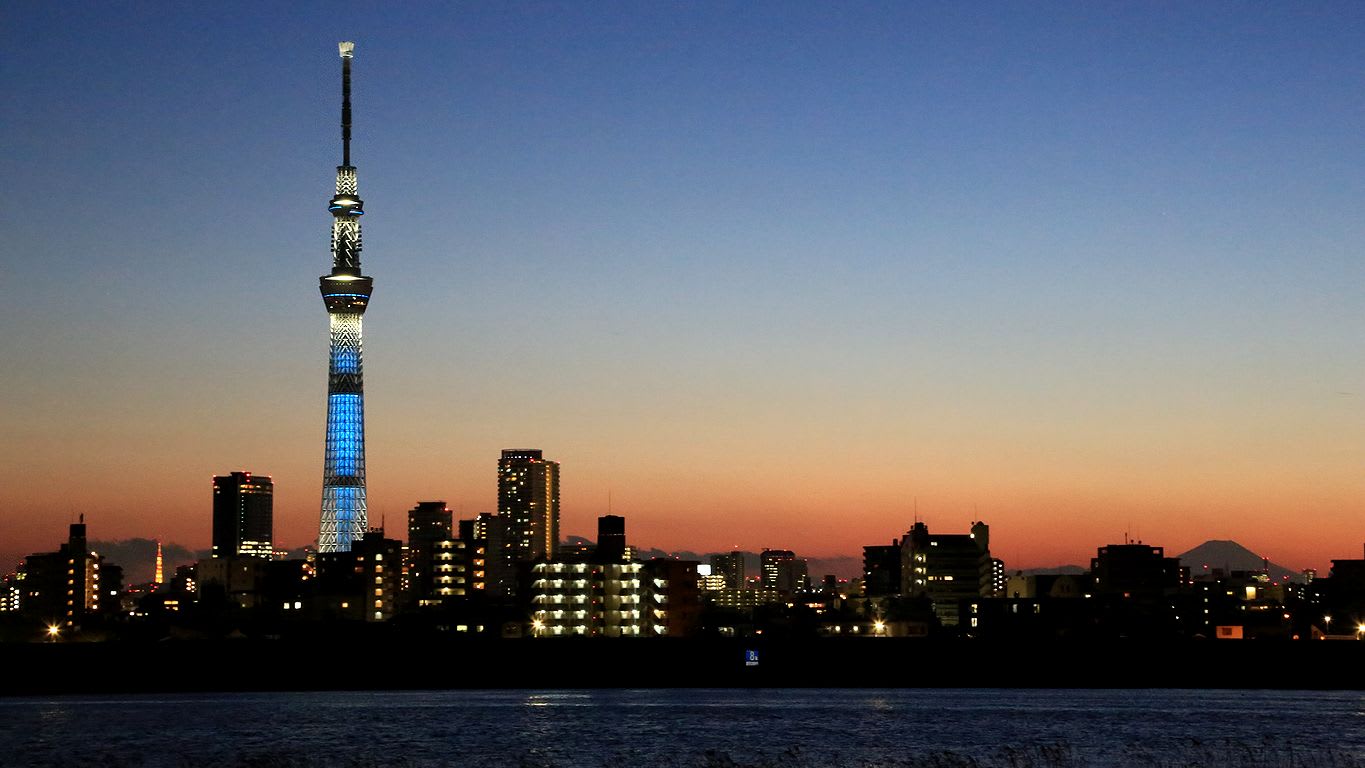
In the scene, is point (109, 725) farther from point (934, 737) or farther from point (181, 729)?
point (934, 737)

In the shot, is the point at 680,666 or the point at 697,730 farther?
the point at 680,666

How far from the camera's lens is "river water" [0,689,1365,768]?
85.2m

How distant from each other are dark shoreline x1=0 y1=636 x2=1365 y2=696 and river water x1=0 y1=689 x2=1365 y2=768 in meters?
15.9

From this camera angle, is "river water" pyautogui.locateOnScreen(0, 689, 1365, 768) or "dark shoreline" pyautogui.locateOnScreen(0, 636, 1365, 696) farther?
"dark shoreline" pyautogui.locateOnScreen(0, 636, 1365, 696)

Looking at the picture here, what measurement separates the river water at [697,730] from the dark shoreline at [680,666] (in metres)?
15.9

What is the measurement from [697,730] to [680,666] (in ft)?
248

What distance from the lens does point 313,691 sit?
17688 centimetres

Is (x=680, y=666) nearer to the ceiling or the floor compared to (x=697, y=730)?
nearer to the floor

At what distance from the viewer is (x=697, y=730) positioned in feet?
353

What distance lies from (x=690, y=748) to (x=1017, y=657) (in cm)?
10030

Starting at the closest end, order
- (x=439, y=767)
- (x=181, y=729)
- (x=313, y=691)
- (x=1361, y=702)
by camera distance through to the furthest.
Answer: (x=439, y=767) → (x=181, y=729) → (x=1361, y=702) → (x=313, y=691)

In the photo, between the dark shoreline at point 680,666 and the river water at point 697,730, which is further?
the dark shoreline at point 680,666

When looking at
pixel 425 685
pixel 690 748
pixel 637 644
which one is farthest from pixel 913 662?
pixel 690 748

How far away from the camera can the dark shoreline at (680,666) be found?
17388 centimetres
